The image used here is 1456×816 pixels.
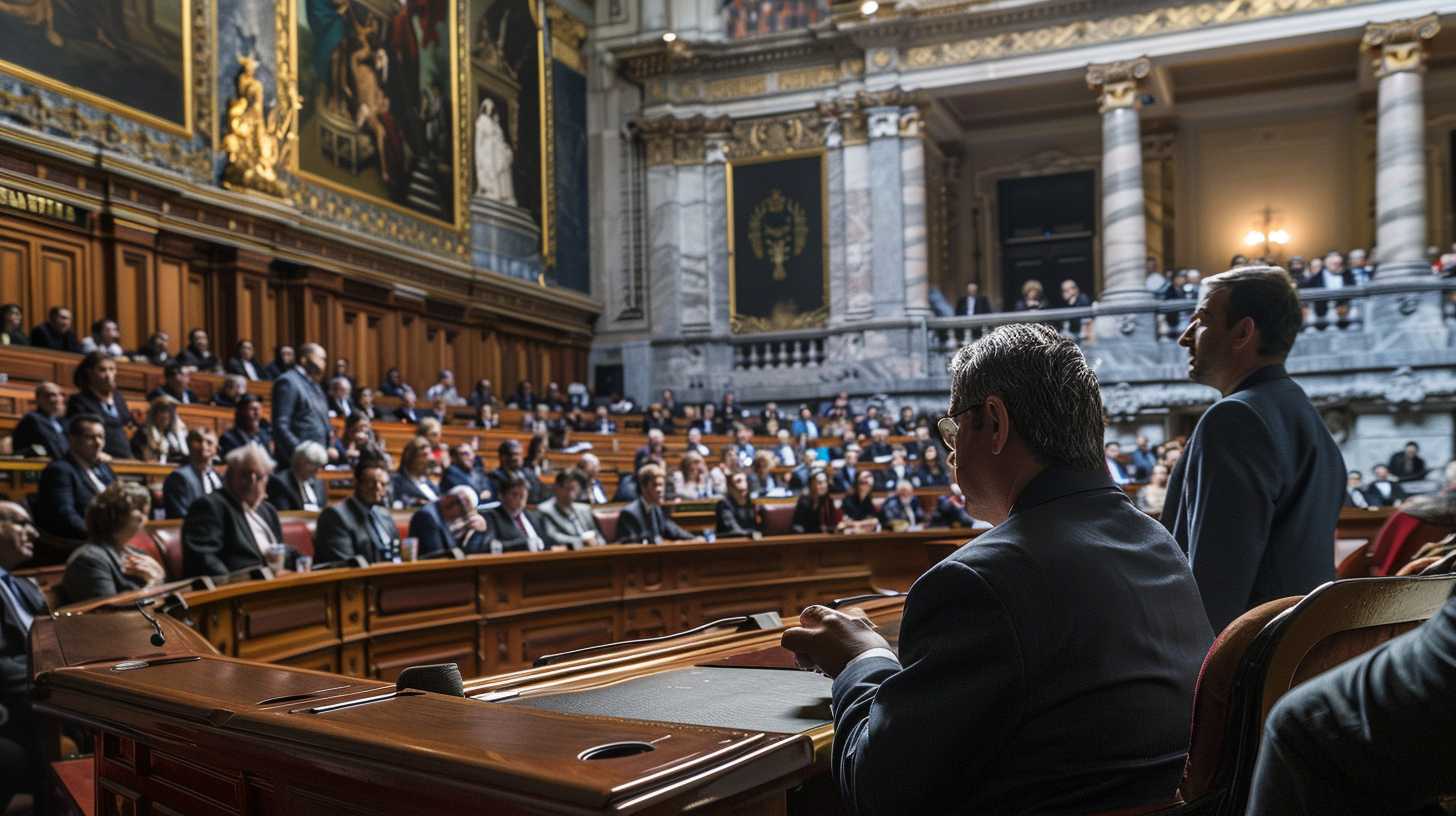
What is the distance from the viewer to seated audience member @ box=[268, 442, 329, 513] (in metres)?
6.82

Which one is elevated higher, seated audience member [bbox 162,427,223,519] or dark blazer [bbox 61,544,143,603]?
seated audience member [bbox 162,427,223,519]

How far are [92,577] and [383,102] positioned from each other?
12.4m

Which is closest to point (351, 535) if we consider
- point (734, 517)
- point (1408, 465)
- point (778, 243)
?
point (734, 517)

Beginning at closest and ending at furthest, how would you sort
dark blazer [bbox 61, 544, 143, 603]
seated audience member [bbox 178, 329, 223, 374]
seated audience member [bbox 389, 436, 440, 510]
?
dark blazer [bbox 61, 544, 143, 603] < seated audience member [bbox 389, 436, 440, 510] < seated audience member [bbox 178, 329, 223, 374]

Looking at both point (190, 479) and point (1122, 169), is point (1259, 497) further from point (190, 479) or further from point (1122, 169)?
point (1122, 169)

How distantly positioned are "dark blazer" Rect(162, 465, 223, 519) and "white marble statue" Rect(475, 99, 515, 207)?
1167cm

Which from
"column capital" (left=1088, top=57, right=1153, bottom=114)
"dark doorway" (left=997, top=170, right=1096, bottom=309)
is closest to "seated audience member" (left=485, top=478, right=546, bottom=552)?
"column capital" (left=1088, top=57, right=1153, bottom=114)

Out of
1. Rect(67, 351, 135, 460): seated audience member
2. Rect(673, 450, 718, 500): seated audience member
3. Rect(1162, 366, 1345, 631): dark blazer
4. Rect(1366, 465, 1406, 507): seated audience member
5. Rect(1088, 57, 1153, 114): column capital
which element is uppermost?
Rect(1088, 57, 1153, 114): column capital

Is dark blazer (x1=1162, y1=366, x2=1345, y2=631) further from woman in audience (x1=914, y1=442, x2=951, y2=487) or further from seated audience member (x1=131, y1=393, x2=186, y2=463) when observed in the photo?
woman in audience (x1=914, y1=442, x2=951, y2=487)

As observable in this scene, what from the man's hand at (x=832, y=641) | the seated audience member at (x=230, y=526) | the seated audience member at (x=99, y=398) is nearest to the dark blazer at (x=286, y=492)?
the seated audience member at (x=99, y=398)

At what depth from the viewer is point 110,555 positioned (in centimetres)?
418

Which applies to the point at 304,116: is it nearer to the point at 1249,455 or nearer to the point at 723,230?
the point at 723,230

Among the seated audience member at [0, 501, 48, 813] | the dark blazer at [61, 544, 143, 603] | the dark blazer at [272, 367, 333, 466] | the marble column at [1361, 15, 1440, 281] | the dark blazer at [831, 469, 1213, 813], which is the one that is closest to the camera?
→ the dark blazer at [831, 469, 1213, 813]

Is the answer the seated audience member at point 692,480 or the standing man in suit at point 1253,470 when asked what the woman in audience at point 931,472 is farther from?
the standing man in suit at point 1253,470
